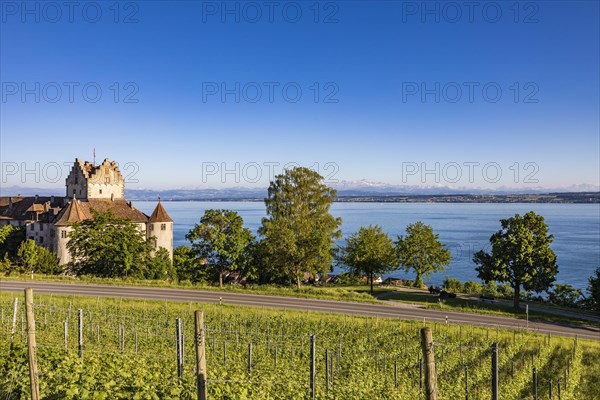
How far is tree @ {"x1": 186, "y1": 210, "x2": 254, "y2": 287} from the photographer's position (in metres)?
52.8

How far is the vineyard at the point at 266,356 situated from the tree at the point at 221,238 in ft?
54.1

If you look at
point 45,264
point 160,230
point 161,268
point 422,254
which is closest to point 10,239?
point 45,264

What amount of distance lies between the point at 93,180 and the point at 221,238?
131 ft

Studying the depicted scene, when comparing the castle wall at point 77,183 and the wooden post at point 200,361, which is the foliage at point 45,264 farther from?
the wooden post at point 200,361

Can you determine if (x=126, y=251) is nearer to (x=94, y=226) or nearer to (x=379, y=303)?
(x=94, y=226)

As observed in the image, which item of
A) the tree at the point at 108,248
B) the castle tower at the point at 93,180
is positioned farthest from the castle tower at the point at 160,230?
the castle tower at the point at 93,180

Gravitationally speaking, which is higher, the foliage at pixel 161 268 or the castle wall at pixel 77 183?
the castle wall at pixel 77 183

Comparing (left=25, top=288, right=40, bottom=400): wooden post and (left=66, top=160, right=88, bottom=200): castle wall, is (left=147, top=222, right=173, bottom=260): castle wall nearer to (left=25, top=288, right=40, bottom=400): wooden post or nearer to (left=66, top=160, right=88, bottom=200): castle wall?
(left=66, top=160, right=88, bottom=200): castle wall

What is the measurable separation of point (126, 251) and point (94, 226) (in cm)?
684

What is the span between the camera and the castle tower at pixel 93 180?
7888 centimetres

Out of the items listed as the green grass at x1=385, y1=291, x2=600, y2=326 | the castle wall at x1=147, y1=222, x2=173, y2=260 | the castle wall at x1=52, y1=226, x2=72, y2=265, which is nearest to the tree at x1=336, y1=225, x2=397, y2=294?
the green grass at x1=385, y1=291, x2=600, y2=326

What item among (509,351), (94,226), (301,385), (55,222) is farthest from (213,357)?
(55,222)

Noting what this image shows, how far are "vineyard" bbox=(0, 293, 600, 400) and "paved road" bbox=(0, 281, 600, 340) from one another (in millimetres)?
3098

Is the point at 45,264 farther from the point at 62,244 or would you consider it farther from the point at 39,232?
the point at 39,232
